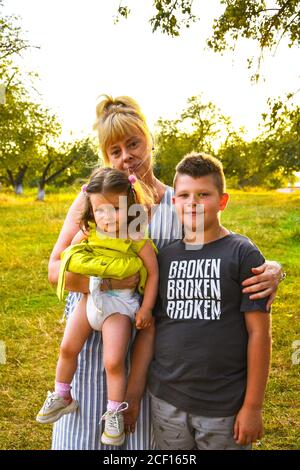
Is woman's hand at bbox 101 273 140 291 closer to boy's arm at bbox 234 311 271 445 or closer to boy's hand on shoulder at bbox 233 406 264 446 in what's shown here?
boy's arm at bbox 234 311 271 445

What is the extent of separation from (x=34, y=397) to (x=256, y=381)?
318 cm

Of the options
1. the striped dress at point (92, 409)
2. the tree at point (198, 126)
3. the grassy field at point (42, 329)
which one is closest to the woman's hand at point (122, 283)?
the striped dress at point (92, 409)

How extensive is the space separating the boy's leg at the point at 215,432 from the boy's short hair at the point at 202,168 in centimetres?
86

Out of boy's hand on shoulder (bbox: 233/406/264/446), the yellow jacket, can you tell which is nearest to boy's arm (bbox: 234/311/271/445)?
boy's hand on shoulder (bbox: 233/406/264/446)

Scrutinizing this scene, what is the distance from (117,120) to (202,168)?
1.48ft

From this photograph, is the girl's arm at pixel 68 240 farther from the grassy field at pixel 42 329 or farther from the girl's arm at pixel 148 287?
the grassy field at pixel 42 329

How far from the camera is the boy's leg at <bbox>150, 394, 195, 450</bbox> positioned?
229 cm

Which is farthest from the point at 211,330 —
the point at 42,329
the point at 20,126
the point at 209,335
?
the point at 20,126

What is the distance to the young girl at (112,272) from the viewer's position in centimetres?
233

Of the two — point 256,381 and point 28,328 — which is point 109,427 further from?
point 28,328

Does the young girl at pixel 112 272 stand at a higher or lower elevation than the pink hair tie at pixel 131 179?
lower

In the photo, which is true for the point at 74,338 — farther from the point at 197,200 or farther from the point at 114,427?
the point at 197,200

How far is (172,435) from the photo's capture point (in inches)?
91.7
